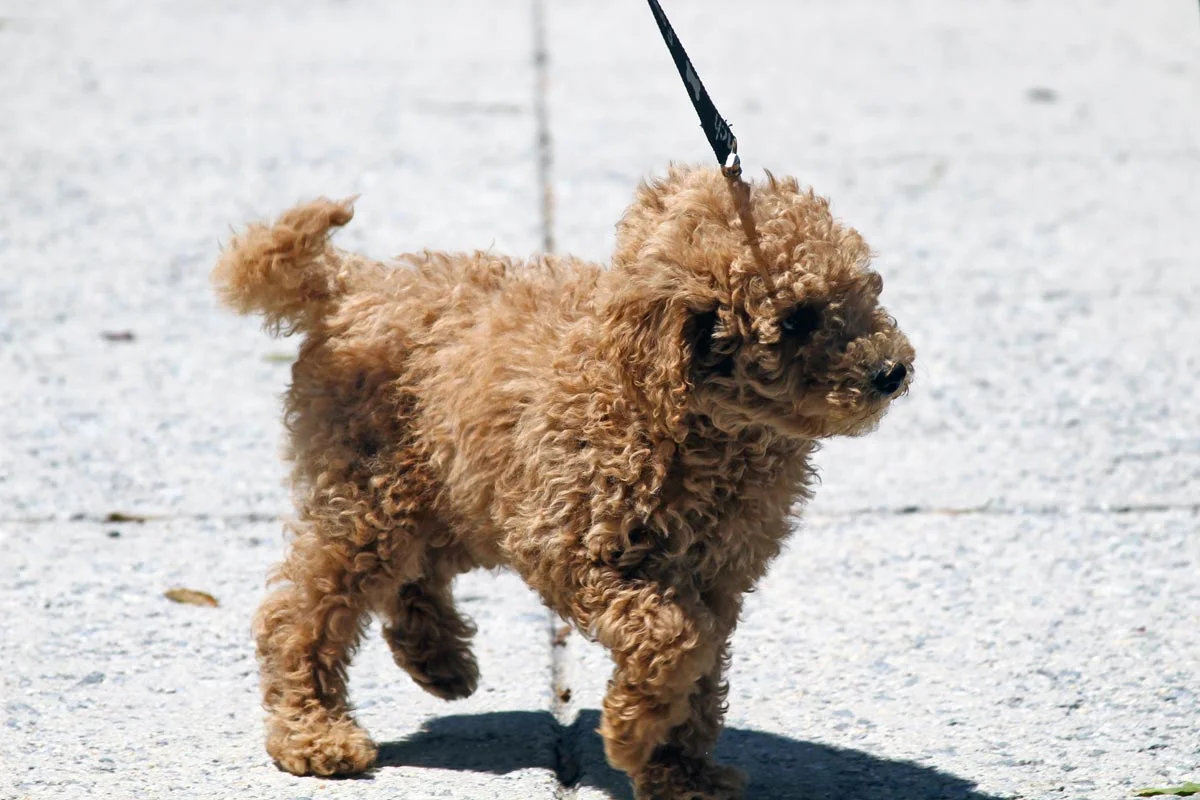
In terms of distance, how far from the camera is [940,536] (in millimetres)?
5781


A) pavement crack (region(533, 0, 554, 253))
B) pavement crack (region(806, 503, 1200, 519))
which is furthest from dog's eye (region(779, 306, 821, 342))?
pavement crack (region(533, 0, 554, 253))

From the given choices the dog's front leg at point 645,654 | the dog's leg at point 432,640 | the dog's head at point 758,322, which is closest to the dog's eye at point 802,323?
the dog's head at point 758,322

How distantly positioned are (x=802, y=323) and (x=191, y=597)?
2.53 meters

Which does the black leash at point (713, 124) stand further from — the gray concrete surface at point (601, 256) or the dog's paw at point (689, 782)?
the gray concrete surface at point (601, 256)

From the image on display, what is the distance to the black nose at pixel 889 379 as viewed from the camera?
3.70 m

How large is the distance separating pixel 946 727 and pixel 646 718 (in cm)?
114

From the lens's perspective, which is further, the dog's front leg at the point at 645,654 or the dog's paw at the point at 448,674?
the dog's paw at the point at 448,674

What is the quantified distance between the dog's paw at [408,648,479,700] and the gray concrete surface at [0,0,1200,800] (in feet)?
0.31

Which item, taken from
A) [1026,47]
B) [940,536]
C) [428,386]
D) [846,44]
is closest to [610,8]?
[846,44]

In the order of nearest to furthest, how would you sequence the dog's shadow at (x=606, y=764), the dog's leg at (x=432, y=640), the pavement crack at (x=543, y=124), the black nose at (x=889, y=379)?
the black nose at (x=889, y=379) < the dog's shadow at (x=606, y=764) < the dog's leg at (x=432, y=640) < the pavement crack at (x=543, y=124)

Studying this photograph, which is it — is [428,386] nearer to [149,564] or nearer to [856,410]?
[856,410]

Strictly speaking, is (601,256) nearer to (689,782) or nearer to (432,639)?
(432,639)

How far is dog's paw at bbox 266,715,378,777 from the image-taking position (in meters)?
4.29

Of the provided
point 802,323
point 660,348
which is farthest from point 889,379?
point 660,348
